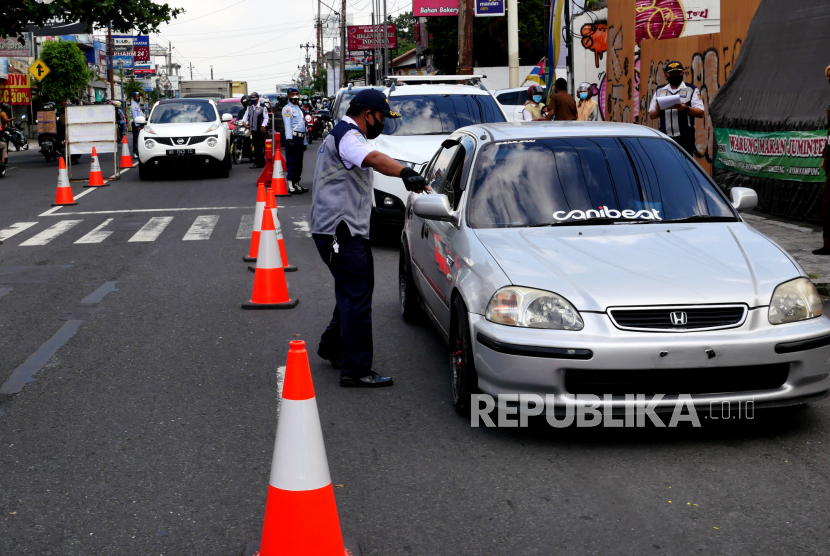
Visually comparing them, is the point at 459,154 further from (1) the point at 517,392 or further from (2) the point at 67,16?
(2) the point at 67,16

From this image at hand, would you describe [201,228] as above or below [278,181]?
below

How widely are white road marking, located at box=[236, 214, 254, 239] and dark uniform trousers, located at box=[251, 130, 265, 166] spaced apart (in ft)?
27.5

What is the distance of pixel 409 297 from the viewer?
7.64 meters

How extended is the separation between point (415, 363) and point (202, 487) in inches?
94.3

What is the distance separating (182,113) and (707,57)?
12.5m

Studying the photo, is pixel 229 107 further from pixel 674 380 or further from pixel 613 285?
pixel 674 380

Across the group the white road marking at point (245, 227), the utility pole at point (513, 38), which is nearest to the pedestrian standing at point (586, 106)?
the white road marking at point (245, 227)

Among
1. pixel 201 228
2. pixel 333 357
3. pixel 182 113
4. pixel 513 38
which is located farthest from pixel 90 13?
pixel 333 357

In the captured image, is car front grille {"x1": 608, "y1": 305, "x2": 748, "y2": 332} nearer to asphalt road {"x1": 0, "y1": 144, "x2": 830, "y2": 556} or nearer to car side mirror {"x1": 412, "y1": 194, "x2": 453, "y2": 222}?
asphalt road {"x1": 0, "y1": 144, "x2": 830, "y2": 556}

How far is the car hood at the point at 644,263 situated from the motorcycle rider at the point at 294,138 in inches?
469

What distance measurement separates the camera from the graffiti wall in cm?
1412

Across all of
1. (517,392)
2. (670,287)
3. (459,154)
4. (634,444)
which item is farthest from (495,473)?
(459,154)

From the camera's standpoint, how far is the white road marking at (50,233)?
12766mm

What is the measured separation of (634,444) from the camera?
4.80 m
